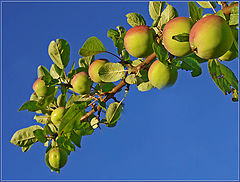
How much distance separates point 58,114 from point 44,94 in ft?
0.56

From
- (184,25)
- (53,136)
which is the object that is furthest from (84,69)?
(184,25)

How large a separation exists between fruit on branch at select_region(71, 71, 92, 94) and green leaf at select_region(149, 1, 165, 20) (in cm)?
52

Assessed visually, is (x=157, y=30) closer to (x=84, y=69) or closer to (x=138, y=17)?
(x=138, y=17)

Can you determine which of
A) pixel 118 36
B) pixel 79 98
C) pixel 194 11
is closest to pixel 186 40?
pixel 194 11

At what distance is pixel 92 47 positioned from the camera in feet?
4.00

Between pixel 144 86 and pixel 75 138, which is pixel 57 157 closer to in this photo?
pixel 75 138

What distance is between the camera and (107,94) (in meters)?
1.38

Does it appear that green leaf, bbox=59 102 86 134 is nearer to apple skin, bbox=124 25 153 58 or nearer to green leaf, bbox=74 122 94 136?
green leaf, bbox=74 122 94 136

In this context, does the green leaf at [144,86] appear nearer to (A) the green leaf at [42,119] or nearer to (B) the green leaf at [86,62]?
(B) the green leaf at [86,62]

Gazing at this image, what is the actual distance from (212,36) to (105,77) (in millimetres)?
589

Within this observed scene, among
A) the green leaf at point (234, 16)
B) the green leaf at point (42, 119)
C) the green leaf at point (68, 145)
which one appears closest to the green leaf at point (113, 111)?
the green leaf at point (68, 145)

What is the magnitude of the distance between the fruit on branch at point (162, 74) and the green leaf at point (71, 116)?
50 centimetres

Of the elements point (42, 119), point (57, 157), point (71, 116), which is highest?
point (71, 116)

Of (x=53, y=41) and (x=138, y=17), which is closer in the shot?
(x=138, y=17)
